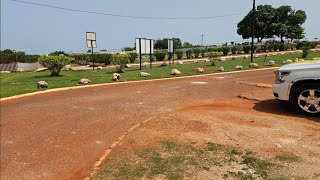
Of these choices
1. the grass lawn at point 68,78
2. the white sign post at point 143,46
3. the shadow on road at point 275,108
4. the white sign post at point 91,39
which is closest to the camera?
the shadow on road at point 275,108

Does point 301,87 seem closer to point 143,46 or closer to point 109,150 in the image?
point 109,150

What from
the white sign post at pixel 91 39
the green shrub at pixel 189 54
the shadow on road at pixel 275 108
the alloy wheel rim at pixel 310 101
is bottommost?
the shadow on road at pixel 275 108

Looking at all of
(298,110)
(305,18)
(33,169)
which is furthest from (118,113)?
(305,18)

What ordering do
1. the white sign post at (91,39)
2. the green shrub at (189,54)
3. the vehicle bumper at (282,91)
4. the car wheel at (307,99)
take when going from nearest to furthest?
the car wheel at (307,99)
the vehicle bumper at (282,91)
the white sign post at (91,39)
the green shrub at (189,54)

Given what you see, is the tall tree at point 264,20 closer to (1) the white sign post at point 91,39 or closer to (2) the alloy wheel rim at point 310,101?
(1) the white sign post at point 91,39

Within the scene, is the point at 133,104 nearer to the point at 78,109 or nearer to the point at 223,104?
the point at 78,109

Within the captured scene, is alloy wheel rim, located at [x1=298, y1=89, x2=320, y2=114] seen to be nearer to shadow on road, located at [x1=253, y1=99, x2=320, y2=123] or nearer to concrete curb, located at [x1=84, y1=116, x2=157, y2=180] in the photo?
shadow on road, located at [x1=253, y1=99, x2=320, y2=123]

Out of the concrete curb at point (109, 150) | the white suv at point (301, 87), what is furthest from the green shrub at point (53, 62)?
the white suv at point (301, 87)

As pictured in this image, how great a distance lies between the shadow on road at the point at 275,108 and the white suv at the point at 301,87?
192 mm

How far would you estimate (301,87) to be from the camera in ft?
23.7

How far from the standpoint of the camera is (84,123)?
7262 mm

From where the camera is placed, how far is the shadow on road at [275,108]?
7195mm

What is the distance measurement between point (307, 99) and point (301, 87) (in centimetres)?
29

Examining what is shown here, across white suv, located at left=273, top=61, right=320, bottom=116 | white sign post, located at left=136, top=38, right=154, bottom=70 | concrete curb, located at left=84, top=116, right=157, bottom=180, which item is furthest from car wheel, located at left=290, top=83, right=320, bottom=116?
white sign post, located at left=136, top=38, right=154, bottom=70
